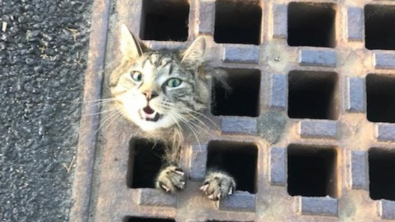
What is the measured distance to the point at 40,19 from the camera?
2.19 metres

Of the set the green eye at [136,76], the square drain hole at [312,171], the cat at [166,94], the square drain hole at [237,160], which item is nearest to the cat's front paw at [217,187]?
the cat at [166,94]

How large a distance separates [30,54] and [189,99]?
0.50m

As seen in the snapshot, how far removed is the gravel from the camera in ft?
6.59

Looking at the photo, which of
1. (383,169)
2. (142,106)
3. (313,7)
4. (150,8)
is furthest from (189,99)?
(383,169)

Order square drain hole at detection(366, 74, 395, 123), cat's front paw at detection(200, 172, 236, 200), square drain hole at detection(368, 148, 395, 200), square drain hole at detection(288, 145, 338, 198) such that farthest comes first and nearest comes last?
1. square drain hole at detection(368, 148, 395, 200)
2. square drain hole at detection(366, 74, 395, 123)
3. square drain hole at detection(288, 145, 338, 198)
4. cat's front paw at detection(200, 172, 236, 200)

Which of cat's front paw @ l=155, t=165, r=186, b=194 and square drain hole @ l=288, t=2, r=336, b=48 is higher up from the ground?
square drain hole @ l=288, t=2, r=336, b=48

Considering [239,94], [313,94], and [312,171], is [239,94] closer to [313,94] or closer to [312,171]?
→ [313,94]

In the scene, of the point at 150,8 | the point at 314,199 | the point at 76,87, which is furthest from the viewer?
the point at 150,8

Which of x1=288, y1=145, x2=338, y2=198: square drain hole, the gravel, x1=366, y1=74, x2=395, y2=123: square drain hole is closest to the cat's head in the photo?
the gravel

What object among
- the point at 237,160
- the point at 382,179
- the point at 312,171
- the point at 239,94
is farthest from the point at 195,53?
the point at 382,179

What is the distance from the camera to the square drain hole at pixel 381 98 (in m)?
2.20

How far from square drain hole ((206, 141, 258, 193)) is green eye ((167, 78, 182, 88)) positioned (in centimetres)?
25

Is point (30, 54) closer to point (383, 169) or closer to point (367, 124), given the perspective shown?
point (367, 124)

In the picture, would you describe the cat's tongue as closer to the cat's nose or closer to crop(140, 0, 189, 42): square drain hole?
the cat's nose
